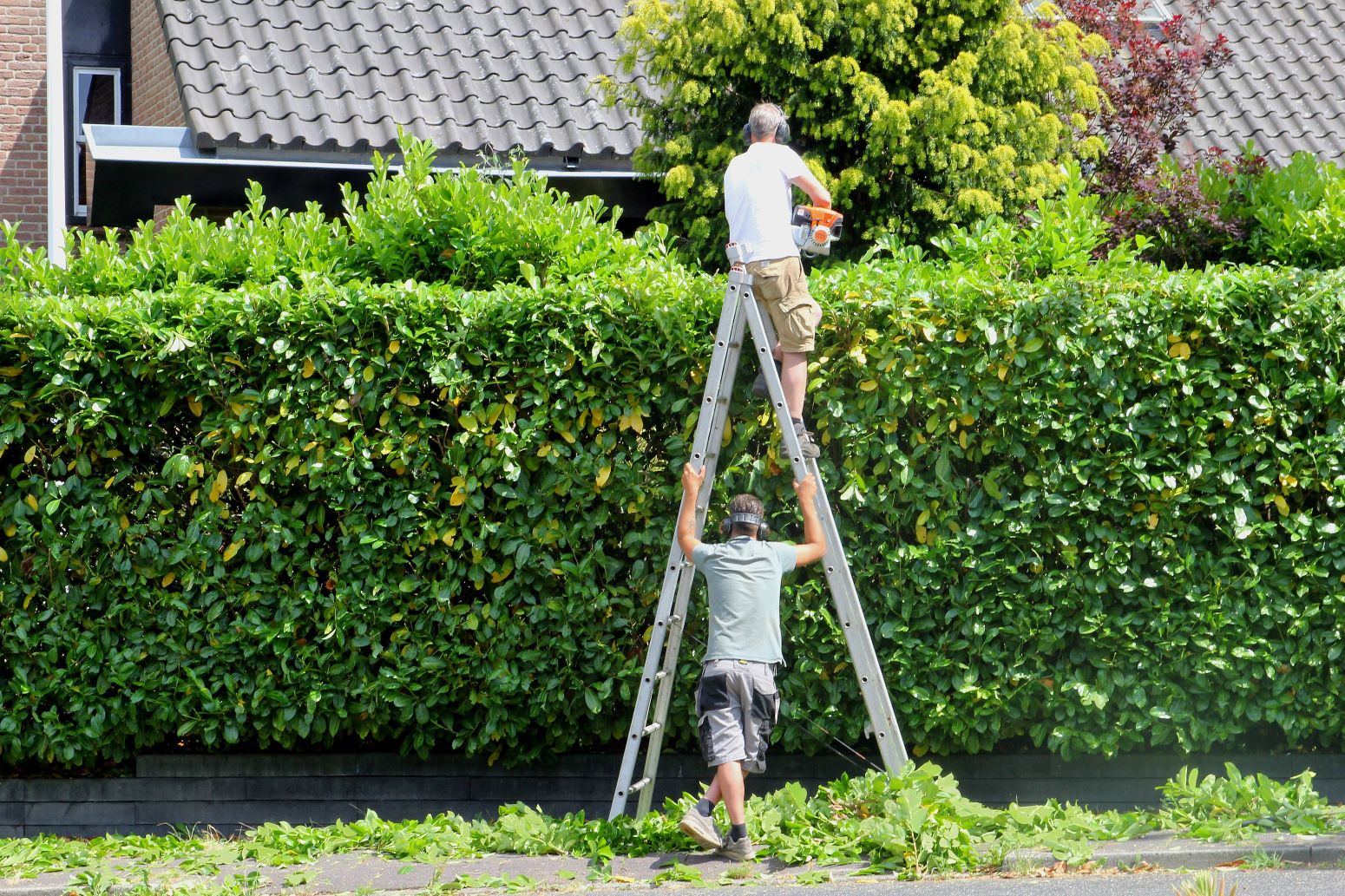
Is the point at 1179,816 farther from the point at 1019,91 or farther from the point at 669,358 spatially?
the point at 1019,91

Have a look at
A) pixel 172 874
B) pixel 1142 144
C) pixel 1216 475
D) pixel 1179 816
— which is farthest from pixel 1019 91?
pixel 172 874

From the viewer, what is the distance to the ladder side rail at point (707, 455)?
6.11 meters

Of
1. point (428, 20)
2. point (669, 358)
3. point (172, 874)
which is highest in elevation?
point (428, 20)

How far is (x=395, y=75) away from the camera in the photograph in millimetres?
11234

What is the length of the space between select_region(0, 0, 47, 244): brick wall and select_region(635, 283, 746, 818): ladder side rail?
9614mm

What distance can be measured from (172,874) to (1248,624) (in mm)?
4970

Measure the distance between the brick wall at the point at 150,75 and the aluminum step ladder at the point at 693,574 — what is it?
21.5 ft

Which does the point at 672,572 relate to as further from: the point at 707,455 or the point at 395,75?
the point at 395,75

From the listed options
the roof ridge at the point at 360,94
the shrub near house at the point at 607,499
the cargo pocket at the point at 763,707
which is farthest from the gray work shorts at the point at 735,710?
the roof ridge at the point at 360,94

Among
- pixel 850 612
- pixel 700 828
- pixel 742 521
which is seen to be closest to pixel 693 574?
pixel 742 521

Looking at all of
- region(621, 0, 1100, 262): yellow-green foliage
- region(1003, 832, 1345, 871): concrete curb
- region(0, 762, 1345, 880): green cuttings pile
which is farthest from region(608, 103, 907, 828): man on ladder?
region(621, 0, 1100, 262): yellow-green foliage

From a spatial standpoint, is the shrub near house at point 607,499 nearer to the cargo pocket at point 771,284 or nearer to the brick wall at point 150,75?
the cargo pocket at point 771,284

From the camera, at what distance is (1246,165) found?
32.4 ft

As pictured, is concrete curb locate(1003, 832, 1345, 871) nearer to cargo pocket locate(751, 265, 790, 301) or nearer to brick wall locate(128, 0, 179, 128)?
cargo pocket locate(751, 265, 790, 301)
